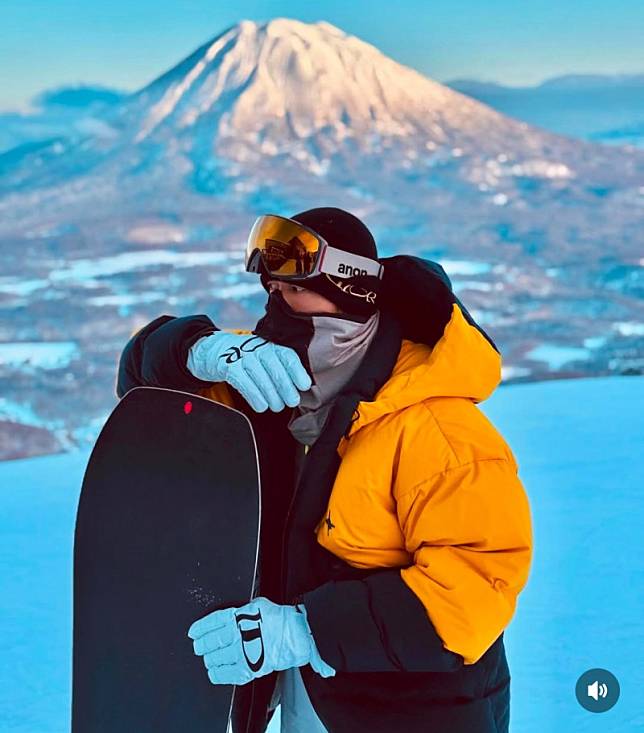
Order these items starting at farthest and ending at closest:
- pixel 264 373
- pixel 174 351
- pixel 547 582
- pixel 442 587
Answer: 1. pixel 547 582
2. pixel 174 351
3. pixel 264 373
4. pixel 442 587

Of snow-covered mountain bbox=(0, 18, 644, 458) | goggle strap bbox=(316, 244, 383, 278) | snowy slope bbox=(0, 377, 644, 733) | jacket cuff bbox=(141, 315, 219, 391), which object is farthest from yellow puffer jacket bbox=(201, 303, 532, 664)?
snow-covered mountain bbox=(0, 18, 644, 458)

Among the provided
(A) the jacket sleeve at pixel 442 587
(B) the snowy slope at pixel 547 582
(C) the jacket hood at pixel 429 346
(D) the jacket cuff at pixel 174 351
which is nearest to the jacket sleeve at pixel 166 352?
(D) the jacket cuff at pixel 174 351

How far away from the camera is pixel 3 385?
26.8 metres

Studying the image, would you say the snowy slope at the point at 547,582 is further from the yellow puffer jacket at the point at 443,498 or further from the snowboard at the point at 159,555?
the yellow puffer jacket at the point at 443,498

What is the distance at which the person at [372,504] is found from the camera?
0.87 m

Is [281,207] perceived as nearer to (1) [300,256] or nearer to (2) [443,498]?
(1) [300,256]

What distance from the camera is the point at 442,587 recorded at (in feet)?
2.80

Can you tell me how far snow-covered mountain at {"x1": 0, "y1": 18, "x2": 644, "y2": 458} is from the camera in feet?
94.0

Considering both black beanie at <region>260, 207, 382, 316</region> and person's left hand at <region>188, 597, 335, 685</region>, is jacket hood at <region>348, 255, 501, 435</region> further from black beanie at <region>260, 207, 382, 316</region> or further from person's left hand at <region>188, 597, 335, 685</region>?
person's left hand at <region>188, 597, 335, 685</region>

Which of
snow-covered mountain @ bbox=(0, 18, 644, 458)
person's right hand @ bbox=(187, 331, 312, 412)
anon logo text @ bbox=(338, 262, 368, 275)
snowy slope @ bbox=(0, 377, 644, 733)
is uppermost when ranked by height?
anon logo text @ bbox=(338, 262, 368, 275)

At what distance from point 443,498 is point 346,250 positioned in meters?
0.29

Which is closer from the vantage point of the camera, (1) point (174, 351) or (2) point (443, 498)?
(2) point (443, 498)

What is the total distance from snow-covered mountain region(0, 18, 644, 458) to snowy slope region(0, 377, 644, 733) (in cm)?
2158

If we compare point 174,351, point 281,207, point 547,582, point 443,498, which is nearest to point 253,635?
point 443,498
